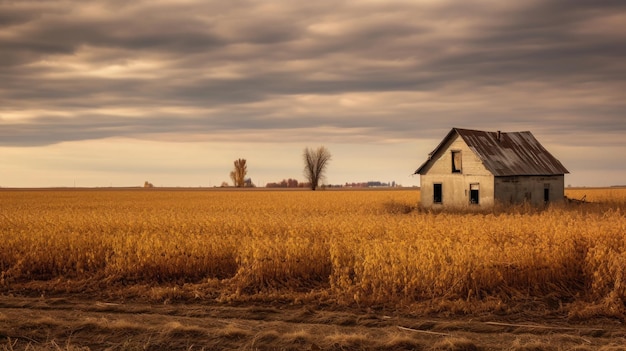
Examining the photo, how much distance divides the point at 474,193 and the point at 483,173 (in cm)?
152

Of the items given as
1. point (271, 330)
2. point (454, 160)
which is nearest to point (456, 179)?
point (454, 160)

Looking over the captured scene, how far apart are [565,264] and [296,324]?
660 centimetres

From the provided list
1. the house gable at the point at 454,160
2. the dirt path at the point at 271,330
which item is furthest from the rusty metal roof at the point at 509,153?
the dirt path at the point at 271,330

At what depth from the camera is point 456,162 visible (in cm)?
4331

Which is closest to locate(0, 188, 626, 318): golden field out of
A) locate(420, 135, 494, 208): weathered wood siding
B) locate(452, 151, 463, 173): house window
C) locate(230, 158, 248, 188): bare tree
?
locate(420, 135, 494, 208): weathered wood siding

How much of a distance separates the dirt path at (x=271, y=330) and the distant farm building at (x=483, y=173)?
30577 millimetres

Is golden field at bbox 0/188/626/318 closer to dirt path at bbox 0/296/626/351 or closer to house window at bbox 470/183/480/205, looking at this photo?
dirt path at bbox 0/296/626/351

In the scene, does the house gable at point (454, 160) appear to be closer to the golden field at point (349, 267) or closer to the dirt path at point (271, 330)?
the golden field at point (349, 267)

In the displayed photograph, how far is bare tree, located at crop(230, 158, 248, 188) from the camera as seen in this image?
544 feet

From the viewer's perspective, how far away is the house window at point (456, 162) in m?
43.1

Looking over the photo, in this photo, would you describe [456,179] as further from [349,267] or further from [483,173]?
[349,267]

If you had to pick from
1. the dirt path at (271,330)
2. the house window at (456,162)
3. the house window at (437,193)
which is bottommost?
the dirt path at (271,330)

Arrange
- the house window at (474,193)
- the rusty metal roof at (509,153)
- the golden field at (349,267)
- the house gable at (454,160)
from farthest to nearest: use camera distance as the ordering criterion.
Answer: the rusty metal roof at (509,153) < the house gable at (454,160) < the house window at (474,193) < the golden field at (349,267)

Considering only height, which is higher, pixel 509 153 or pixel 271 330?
pixel 509 153
